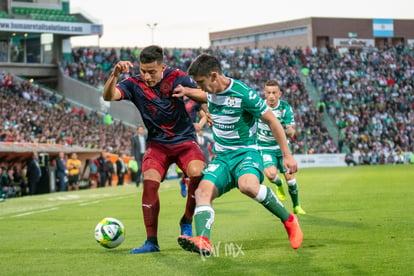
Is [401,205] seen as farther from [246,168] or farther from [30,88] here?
[30,88]

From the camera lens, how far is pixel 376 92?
63562mm

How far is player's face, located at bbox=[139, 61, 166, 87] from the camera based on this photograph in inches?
353

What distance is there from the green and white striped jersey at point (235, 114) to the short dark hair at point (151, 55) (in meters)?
0.89

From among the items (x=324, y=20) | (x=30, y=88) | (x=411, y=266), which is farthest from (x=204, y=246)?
(x=324, y=20)

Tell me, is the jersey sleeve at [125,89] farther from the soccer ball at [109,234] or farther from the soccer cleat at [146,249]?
the soccer cleat at [146,249]

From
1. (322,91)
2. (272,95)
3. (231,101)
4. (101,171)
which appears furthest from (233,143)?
(322,91)

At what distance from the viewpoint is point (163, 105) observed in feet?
30.3

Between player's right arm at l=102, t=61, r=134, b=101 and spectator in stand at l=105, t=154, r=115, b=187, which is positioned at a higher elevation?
player's right arm at l=102, t=61, r=134, b=101

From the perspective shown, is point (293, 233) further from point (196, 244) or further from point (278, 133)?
point (196, 244)

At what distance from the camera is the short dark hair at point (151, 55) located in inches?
350

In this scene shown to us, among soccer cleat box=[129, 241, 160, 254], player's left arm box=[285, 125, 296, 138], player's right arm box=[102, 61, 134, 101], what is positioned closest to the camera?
player's right arm box=[102, 61, 134, 101]

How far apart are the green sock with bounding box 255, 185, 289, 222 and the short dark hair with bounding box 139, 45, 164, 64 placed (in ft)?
6.32

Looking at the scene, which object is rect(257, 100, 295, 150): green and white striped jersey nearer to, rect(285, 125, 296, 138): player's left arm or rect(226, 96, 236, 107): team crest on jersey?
rect(285, 125, 296, 138): player's left arm

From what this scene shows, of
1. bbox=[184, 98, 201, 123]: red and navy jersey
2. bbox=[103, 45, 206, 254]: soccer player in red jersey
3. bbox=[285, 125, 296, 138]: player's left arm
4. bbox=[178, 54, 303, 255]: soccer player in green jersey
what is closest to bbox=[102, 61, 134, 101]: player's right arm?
bbox=[103, 45, 206, 254]: soccer player in red jersey
